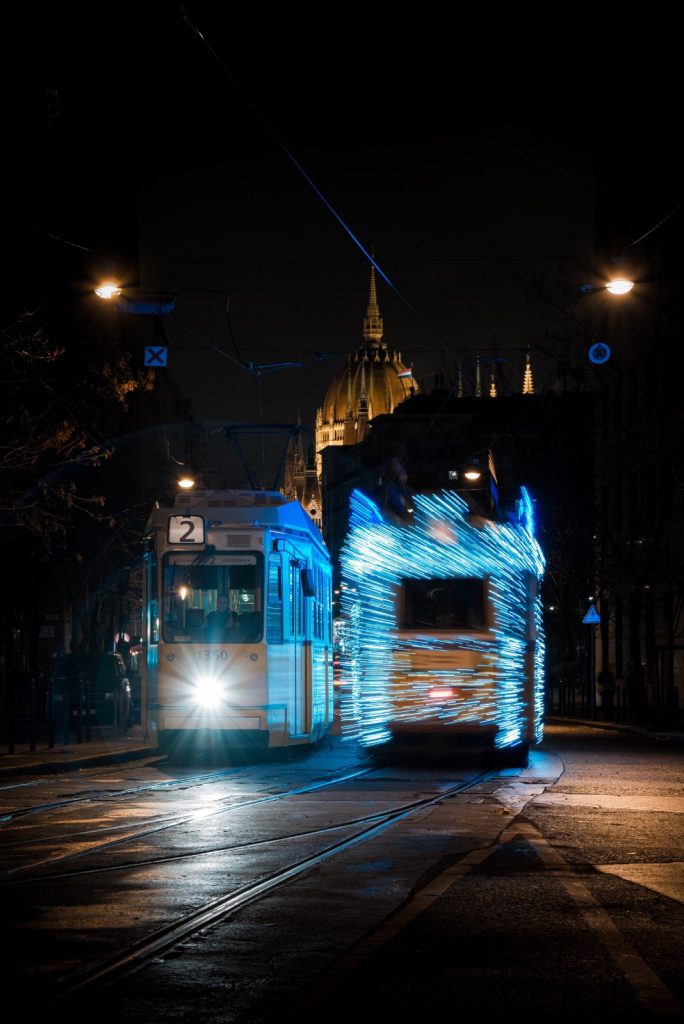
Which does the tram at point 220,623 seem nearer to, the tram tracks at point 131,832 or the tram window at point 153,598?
the tram window at point 153,598

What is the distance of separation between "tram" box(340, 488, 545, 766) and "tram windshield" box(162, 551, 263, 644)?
171 cm

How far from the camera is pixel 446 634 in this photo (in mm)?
23172

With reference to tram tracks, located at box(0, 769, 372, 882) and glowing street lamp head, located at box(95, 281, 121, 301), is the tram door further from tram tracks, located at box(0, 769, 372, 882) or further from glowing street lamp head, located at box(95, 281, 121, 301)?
glowing street lamp head, located at box(95, 281, 121, 301)

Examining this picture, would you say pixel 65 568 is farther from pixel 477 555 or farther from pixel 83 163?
pixel 83 163

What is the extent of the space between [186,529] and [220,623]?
1410mm

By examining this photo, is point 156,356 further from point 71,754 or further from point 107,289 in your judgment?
point 71,754

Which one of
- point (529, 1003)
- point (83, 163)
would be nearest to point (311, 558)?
point (529, 1003)

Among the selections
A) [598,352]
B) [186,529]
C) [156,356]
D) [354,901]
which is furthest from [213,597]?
[156,356]

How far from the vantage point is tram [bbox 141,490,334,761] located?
23469 mm

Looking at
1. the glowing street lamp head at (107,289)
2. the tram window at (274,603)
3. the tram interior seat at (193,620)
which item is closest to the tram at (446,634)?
the tram window at (274,603)

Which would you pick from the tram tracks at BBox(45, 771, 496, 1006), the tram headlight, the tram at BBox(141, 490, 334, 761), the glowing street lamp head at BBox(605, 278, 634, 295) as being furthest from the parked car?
the tram tracks at BBox(45, 771, 496, 1006)

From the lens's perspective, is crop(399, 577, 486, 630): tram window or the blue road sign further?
the blue road sign

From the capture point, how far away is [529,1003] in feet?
24.0

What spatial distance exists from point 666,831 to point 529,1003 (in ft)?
25.5
